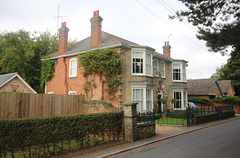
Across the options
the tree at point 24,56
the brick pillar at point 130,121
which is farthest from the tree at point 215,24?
the tree at point 24,56

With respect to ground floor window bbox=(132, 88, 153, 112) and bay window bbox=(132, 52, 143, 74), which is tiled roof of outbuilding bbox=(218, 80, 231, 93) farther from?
bay window bbox=(132, 52, 143, 74)

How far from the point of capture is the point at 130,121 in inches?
381

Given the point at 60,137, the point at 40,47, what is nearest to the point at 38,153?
the point at 60,137

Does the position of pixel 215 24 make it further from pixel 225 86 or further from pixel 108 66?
pixel 225 86

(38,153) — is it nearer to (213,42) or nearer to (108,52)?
(213,42)

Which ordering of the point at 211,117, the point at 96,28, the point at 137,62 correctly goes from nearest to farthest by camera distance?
the point at 211,117, the point at 137,62, the point at 96,28

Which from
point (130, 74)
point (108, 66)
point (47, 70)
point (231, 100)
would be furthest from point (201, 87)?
point (47, 70)

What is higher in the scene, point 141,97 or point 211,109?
point 141,97

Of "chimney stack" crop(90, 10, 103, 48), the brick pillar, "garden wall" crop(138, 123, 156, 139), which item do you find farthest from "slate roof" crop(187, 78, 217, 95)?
the brick pillar

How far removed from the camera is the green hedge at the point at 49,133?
6.31 meters

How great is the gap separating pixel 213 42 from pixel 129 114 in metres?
6.52

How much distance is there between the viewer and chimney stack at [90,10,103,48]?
66.2 feet

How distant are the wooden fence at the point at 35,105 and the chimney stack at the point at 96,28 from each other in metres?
9.06

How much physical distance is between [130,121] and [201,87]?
102 feet
